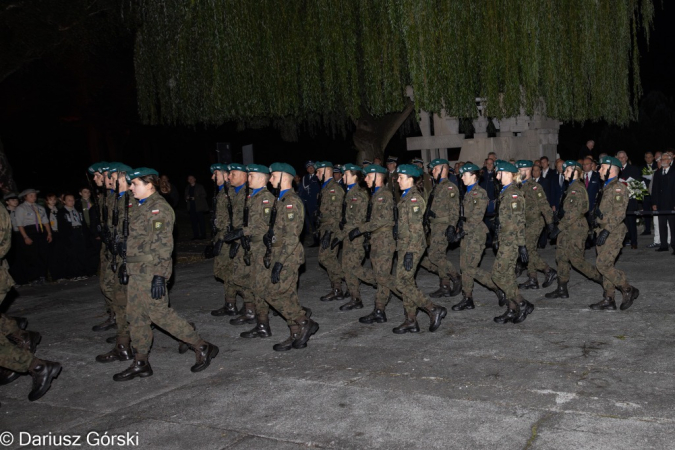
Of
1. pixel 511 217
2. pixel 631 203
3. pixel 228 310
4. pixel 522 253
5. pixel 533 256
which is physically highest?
pixel 511 217

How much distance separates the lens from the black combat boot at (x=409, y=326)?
8.16 meters

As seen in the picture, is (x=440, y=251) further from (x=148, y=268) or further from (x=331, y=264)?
(x=148, y=268)

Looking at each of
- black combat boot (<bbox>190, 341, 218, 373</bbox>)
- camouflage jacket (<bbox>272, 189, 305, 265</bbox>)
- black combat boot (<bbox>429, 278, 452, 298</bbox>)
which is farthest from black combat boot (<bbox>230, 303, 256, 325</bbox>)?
black combat boot (<bbox>429, 278, 452, 298</bbox>)

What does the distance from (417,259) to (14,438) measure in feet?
14.6

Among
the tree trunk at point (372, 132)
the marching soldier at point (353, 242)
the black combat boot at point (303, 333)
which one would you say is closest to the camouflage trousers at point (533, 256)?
the marching soldier at point (353, 242)

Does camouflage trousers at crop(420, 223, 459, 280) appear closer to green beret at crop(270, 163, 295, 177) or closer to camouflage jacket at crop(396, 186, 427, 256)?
camouflage jacket at crop(396, 186, 427, 256)

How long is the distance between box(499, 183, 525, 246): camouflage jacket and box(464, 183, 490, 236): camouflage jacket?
0.35 m

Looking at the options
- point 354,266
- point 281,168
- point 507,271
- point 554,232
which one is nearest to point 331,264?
point 354,266

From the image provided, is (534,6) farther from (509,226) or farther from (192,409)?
(192,409)

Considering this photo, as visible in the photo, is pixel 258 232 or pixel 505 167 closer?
pixel 258 232

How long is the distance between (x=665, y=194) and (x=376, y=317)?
290 inches

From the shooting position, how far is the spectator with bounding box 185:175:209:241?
62.7 ft

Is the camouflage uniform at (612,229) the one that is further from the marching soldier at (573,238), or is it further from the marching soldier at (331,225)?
the marching soldier at (331,225)

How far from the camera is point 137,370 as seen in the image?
695 cm
